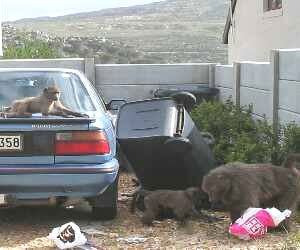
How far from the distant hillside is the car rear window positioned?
77.2 ft

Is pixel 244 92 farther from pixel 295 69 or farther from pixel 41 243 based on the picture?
pixel 41 243

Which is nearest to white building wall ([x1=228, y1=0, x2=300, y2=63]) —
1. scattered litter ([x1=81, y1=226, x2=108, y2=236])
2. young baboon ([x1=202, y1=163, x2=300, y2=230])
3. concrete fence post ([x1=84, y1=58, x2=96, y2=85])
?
concrete fence post ([x1=84, y1=58, x2=96, y2=85])

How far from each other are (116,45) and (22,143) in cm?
3022

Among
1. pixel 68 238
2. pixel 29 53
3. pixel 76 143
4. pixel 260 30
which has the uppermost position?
pixel 260 30

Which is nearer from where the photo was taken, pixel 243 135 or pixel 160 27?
pixel 243 135

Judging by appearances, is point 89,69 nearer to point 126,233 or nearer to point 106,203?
point 106,203

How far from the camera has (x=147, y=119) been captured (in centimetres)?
793

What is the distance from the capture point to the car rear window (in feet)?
24.6

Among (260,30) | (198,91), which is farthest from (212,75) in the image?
(260,30)

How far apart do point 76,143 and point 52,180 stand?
38 cm

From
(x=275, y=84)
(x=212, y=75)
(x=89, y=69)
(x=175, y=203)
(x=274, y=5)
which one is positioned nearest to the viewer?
(x=175, y=203)

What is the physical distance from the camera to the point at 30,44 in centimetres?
2192

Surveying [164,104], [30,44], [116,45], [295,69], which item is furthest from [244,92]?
[116,45]

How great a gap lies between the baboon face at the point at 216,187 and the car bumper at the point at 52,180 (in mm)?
905
